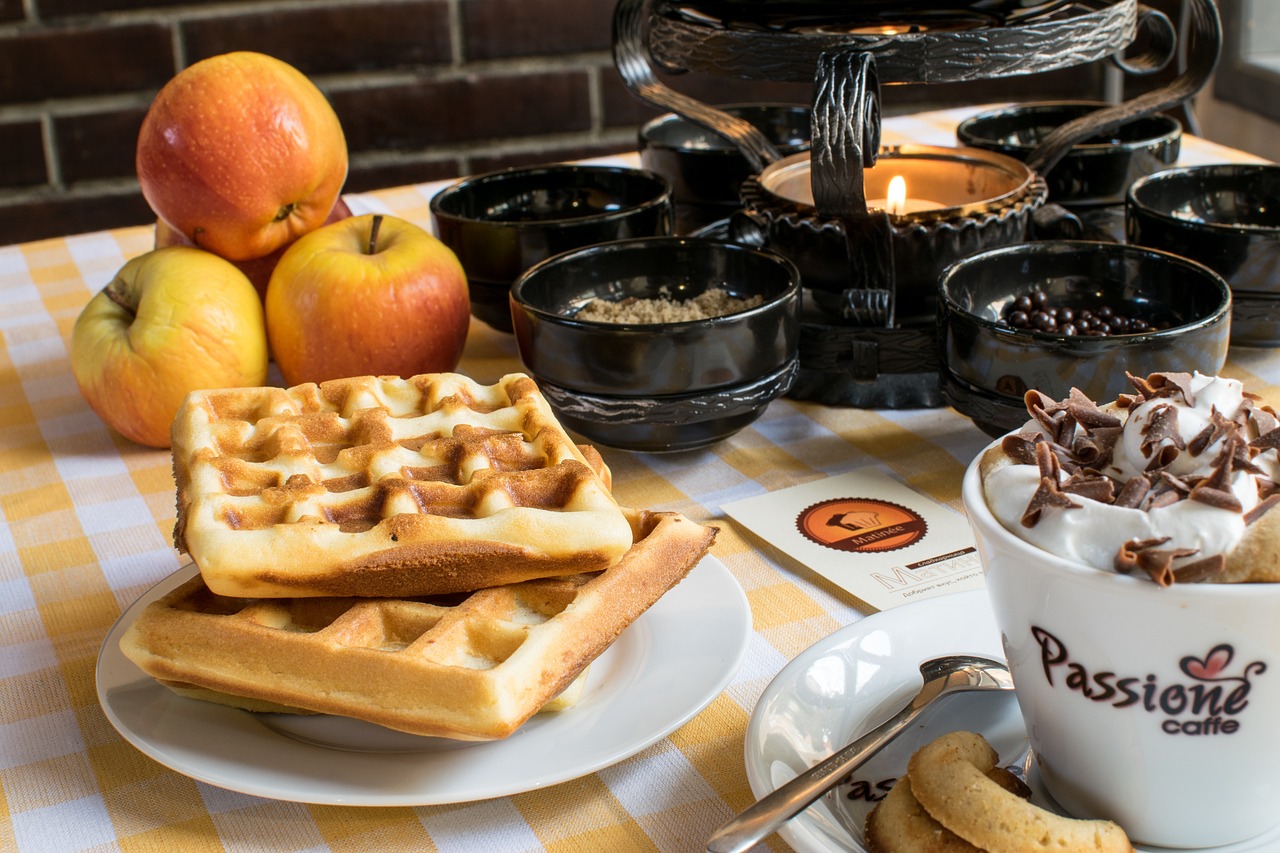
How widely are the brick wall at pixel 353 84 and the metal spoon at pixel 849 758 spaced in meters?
1.99

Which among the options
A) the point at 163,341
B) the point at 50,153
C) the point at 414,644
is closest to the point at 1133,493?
the point at 414,644

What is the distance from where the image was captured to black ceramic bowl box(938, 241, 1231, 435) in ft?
2.81

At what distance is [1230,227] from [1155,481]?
0.63 meters

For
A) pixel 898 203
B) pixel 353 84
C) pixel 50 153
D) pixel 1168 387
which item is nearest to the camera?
pixel 1168 387

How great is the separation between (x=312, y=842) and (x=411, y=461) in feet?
0.80

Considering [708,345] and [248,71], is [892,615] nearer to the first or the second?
[708,345]

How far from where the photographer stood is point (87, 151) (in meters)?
2.33

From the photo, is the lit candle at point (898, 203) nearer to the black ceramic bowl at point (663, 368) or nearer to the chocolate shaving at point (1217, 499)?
the black ceramic bowl at point (663, 368)

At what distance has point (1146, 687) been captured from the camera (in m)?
0.50

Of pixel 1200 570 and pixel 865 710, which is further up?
pixel 1200 570

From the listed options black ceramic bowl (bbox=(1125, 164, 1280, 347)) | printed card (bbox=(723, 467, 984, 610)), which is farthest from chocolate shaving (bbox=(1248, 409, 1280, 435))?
black ceramic bowl (bbox=(1125, 164, 1280, 347))

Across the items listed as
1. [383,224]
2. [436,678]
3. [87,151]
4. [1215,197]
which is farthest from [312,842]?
[87,151]

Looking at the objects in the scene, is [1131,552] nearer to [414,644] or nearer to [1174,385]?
[1174,385]

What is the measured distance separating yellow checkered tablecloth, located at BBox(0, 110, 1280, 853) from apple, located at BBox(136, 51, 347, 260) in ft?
0.66
